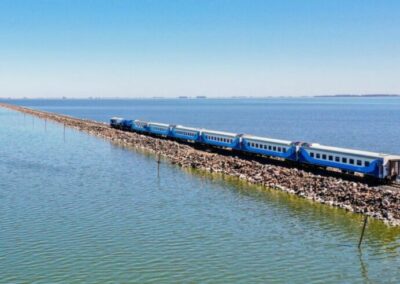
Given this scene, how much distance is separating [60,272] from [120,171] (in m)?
34.3

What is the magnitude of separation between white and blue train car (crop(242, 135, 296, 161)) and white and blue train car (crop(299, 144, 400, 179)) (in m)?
1.82

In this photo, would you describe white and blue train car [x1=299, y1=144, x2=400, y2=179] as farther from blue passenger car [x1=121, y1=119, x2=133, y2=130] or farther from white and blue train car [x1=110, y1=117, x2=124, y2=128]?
white and blue train car [x1=110, y1=117, x2=124, y2=128]

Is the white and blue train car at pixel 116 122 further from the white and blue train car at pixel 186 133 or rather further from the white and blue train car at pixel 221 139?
the white and blue train car at pixel 221 139

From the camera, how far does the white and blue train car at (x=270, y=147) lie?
57656 millimetres

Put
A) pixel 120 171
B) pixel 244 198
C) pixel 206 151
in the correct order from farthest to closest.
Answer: pixel 206 151, pixel 120 171, pixel 244 198

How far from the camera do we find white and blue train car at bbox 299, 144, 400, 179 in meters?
45.5

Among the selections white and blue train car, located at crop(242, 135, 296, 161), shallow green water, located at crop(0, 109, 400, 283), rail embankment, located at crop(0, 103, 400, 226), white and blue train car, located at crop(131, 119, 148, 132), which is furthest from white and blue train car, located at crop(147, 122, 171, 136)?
shallow green water, located at crop(0, 109, 400, 283)

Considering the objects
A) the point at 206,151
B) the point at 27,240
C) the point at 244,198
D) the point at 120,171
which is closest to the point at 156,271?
the point at 27,240

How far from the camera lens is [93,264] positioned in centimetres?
2869

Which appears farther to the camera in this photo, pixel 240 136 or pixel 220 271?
pixel 240 136

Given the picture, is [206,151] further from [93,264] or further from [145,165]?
[93,264]

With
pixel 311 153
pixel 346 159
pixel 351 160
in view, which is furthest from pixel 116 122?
pixel 351 160

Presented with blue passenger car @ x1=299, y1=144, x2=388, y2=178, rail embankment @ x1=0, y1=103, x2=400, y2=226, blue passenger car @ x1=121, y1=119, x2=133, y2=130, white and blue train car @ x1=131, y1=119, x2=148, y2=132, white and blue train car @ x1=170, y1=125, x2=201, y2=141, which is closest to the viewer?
rail embankment @ x1=0, y1=103, x2=400, y2=226

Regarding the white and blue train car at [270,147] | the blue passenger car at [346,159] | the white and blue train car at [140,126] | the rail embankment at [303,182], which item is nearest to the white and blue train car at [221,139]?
the white and blue train car at [270,147]
